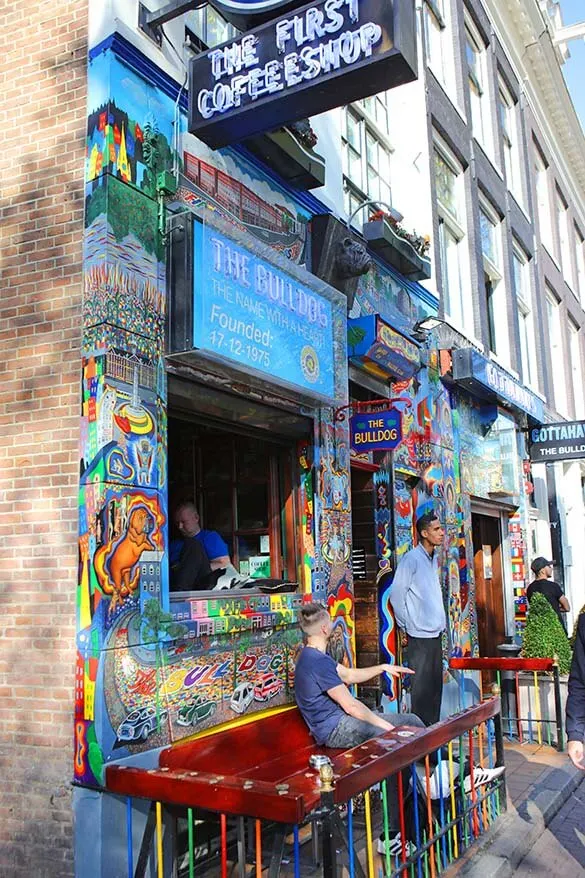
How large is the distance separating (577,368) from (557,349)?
9.48ft

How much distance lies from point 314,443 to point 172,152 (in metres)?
2.59

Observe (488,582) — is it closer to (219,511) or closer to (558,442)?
(558,442)

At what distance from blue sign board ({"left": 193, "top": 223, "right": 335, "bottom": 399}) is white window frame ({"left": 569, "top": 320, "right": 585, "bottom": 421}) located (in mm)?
16314

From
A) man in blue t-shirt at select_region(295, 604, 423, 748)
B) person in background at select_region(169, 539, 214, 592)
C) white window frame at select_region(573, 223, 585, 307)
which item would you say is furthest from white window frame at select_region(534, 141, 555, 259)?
man in blue t-shirt at select_region(295, 604, 423, 748)

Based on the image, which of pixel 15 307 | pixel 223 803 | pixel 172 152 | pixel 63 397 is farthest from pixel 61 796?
pixel 172 152

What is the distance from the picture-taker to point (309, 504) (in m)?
6.64

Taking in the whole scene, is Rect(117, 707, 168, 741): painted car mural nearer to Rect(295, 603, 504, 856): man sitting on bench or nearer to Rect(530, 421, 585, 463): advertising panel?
Rect(295, 603, 504, 856): man sitting on bench

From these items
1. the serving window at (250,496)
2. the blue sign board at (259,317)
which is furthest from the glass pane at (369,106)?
the serving window at (250,496)

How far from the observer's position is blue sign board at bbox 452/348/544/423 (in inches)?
419

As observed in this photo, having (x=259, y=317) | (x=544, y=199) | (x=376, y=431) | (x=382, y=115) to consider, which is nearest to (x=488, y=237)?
(x=382, y=115)

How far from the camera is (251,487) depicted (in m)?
6.77

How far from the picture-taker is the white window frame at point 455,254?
39.9 ft

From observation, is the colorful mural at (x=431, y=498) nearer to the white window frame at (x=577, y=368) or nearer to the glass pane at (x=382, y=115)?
the glass pane at (x=382, y=115)

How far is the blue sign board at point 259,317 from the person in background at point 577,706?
273 cm
